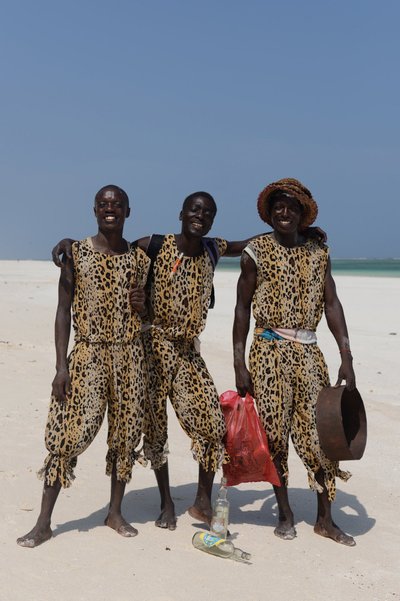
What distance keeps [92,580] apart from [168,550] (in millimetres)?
639

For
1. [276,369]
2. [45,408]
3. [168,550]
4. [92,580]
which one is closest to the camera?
[92,580]

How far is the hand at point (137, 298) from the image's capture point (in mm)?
4641

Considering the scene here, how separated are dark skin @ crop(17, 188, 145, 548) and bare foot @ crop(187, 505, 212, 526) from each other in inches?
20.0

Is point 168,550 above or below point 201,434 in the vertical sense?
below

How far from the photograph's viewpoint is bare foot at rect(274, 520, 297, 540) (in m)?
4.84

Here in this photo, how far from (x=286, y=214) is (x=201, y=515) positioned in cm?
210

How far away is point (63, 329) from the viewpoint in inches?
184

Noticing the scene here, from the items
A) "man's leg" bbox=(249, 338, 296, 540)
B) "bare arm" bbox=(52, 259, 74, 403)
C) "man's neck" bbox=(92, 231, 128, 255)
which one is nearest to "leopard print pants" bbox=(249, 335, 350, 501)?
"man's leg" bbox=(249, 338, 296, 540)

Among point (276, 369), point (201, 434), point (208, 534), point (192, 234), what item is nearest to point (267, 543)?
point (208, 534)

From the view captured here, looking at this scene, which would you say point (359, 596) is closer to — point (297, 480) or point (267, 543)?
point (267, 543)

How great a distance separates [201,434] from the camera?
16.0 feet

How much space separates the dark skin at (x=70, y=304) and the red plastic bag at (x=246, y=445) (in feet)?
2.61

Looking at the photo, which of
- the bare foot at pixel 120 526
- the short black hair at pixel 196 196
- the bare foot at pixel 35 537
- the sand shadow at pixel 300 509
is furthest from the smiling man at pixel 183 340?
the bare foot at pixel 35 537

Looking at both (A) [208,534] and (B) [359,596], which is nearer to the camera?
(B) [359,596]
